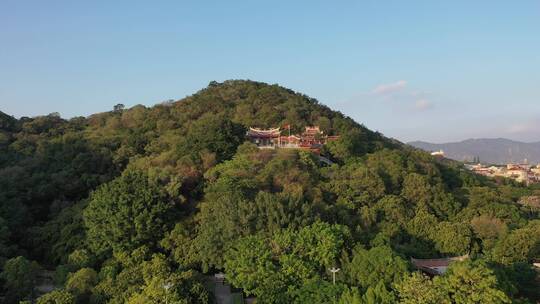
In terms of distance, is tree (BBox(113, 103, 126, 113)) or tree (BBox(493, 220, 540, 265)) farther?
tree (BBox(113, 103, 126, 113))

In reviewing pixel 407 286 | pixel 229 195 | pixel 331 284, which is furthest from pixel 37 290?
pixel 407 286

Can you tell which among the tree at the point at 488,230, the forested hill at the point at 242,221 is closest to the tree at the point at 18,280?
the forested hill at the point at 242,221

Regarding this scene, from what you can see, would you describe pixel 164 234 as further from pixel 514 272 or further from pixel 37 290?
pixel 514 272

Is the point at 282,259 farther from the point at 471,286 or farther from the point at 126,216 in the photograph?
the point at 126,216

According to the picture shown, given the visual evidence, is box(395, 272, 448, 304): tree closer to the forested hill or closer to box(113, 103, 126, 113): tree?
the forested hill

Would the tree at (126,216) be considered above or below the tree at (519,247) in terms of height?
above

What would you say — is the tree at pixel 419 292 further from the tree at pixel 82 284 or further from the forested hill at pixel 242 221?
the tree at pixel 82 284

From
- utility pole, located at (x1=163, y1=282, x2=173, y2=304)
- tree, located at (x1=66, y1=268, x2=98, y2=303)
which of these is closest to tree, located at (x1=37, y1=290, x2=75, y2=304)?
tree, located at (x1=66, y1=268, x2=98, y2=303)

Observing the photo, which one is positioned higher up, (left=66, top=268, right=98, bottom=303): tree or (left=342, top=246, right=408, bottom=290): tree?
(left=342, top=246, right=408, bottom=290): tree
